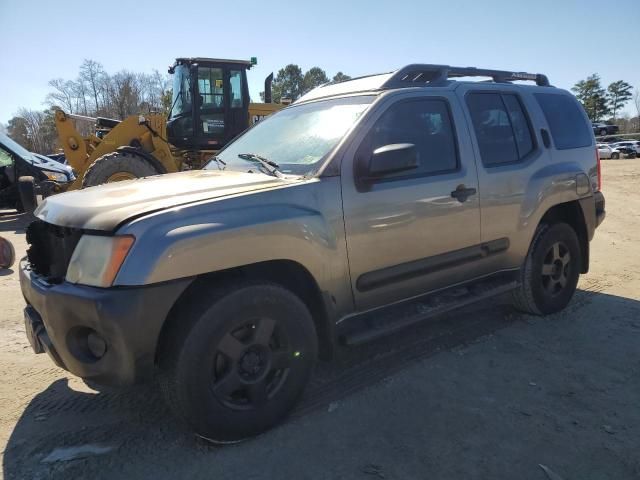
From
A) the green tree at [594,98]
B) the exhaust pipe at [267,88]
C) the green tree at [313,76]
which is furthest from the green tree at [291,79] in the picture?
the exhaust pipe at [267,88]

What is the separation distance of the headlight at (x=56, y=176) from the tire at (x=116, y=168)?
254 centimetres

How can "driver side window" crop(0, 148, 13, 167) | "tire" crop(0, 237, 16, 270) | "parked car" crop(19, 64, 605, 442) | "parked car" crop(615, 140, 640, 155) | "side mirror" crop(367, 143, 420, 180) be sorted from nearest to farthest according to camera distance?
"parked car" crop(19, 64, 605, 442) < "side mirror" crop(367, 143, 420, 180) < "tire" crop(0, 237, 16, 270) < "driver side window" crop(0, 148, 13, 167) < "parked car" crop(615, 140, 640, 155)

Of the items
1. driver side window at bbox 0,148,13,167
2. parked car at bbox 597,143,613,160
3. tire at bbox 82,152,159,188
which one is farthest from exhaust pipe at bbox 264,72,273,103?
parked car at bbox 597,143,613,160

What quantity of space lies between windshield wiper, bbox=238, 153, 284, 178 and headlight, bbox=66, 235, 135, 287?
1059 mm

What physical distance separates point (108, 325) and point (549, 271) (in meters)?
A: 3.75

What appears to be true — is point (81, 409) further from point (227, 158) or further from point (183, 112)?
point (183, 112)

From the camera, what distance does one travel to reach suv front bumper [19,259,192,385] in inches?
87.2

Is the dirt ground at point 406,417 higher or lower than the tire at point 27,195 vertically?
lower

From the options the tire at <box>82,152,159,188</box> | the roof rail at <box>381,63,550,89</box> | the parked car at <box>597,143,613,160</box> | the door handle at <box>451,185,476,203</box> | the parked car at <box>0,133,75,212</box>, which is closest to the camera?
the door handle at <box>451,185,476,203</box>

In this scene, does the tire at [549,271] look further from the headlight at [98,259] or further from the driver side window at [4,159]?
the driver side window at [4,159]

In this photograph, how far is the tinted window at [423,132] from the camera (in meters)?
3.24

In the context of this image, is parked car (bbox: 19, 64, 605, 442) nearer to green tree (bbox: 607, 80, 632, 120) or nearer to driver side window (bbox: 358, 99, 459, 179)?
driver side window (bbox: 358, 99, 459, 179)

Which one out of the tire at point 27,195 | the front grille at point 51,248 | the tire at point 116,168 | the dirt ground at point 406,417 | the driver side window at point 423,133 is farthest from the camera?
the tire at point 116,168

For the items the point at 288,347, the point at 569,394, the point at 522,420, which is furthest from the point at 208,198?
the point at 569,394
